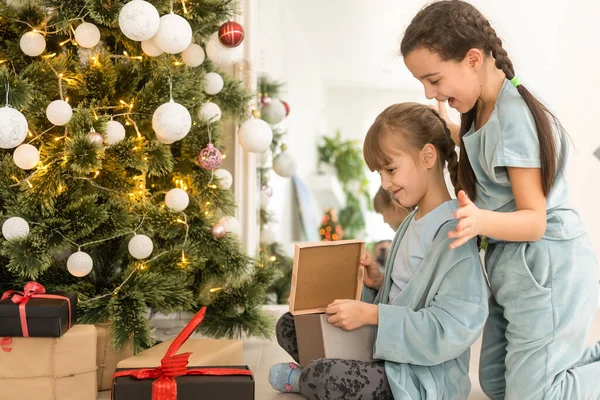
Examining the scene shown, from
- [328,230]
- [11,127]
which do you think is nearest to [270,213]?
[328,230]

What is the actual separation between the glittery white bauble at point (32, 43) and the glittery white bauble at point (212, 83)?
47 centimetres

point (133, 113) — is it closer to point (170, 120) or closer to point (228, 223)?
point (170, 120)

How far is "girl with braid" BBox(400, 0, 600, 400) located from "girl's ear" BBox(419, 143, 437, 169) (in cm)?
7

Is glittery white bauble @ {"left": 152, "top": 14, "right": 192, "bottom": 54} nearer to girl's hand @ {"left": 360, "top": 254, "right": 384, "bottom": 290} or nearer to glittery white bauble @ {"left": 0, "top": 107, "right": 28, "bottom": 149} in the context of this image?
glittery white bauble @ {"left": 0, "top": 107, "right": 28, "bottom": 149}

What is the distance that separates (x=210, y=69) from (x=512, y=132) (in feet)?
3.41

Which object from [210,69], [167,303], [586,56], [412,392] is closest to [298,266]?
[412,392]

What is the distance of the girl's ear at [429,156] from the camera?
1545 millimetres

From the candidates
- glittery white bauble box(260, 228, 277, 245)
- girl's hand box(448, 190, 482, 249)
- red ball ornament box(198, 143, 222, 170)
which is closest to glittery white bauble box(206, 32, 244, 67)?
red ball ornament box(198, 143, 222, 170)

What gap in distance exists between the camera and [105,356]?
5.85 feet

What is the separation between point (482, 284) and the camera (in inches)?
57.7

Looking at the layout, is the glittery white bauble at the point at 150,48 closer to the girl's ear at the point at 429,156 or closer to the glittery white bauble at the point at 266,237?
the girl's ear at the point at 429,156

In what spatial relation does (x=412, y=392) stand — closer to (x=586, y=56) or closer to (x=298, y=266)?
(x=298, y=266)

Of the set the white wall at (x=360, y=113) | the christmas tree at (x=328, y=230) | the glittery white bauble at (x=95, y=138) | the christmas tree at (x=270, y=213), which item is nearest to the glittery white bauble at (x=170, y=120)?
the glittery white bauble at (x=95, y=138)

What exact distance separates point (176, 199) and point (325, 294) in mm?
515
